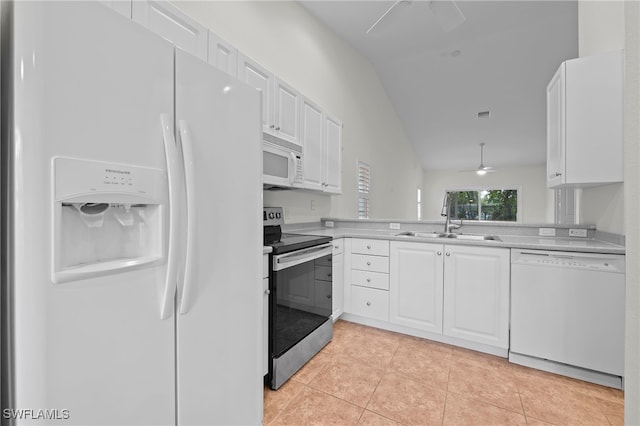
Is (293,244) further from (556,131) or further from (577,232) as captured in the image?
(577,232)

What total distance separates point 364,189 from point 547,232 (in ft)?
8.23

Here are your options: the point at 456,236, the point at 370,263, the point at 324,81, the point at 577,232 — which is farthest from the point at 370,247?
the point at 324,81

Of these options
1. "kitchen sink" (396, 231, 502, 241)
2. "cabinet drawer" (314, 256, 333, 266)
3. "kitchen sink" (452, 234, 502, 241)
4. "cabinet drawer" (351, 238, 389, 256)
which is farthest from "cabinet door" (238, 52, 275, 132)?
"kitchen sink" (452, 234, 502, 241)

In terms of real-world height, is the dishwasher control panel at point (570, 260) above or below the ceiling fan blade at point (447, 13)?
below

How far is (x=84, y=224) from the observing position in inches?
31.3

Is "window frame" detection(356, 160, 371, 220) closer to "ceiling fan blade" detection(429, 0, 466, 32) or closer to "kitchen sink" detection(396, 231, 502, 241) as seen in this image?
"kitchen sink" detection(396, 231, 502, 241)

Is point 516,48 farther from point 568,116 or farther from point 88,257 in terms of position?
point 88,257

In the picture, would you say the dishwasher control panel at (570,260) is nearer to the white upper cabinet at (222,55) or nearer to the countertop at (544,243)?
the countertop at (544,243)

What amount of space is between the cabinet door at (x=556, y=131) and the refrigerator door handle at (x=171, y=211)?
2.45 m

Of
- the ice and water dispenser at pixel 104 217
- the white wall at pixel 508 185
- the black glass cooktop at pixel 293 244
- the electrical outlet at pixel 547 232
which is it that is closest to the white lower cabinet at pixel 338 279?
the black glass cooktop at pixel 293 244

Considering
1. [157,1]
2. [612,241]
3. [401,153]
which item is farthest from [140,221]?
[401,153]

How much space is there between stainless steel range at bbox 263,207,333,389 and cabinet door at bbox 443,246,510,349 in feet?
3.25

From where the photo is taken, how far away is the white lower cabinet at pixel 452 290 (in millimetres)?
2186

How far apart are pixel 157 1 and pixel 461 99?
211 inches
